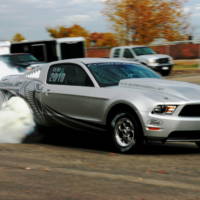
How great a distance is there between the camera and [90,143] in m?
9.50

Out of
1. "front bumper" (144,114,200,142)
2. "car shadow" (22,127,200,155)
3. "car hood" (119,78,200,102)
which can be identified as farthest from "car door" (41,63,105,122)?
"front bumper" (144,114,200,142)

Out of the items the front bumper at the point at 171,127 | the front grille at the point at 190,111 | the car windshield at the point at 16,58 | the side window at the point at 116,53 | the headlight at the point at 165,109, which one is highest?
the headlight at the point at 165,109

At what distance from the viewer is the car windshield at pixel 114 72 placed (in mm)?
8695

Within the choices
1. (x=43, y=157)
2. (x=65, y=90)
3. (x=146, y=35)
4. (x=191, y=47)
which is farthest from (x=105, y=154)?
(x=191, y=47)

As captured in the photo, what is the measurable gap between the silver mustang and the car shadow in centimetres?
17

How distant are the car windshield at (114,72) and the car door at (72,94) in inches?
6.3

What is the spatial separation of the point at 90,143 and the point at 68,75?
126cm

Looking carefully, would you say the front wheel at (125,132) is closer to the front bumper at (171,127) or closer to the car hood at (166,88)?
the front bumper at (171,127)

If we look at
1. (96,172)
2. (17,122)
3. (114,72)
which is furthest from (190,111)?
(17,122)

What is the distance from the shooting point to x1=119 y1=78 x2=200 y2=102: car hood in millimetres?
7841

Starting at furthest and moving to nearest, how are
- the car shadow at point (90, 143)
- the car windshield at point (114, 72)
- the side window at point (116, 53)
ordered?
the side window at point (116, 53) < the car windshield at point (114, 72) < the car shadow at point (90, 143)

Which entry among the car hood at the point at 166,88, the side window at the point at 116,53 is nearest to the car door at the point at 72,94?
the car hood at the point at 166,88

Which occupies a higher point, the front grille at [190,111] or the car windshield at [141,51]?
the front grille at [190,111]

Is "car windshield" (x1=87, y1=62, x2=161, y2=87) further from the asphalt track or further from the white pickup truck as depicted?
the white pickup truck
